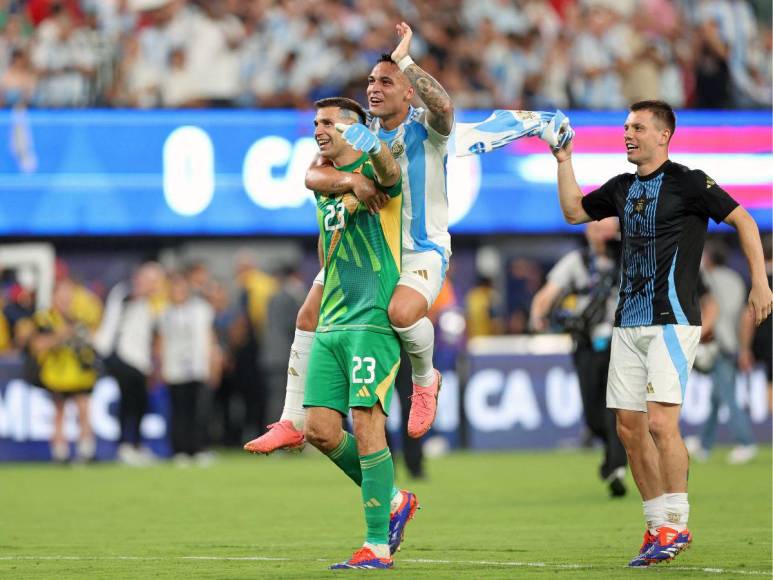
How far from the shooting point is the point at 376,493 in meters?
8.02

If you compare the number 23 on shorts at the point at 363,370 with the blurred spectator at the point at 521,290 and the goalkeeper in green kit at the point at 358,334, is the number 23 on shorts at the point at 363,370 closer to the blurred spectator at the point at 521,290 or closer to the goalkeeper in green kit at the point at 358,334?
the goalkeeper in green kit at the point at 358,334

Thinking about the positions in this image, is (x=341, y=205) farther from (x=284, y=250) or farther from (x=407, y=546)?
(x=284, y=250)

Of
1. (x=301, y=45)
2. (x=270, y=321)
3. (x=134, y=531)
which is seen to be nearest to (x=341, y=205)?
(x=134, y=531)

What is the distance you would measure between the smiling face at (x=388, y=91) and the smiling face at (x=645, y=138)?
121 centimetres

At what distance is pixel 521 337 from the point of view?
22750 millimetres

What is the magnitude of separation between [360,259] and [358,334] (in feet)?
1.32

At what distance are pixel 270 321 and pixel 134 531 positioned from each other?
960 cm

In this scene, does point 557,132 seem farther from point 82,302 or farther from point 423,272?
point 82,302

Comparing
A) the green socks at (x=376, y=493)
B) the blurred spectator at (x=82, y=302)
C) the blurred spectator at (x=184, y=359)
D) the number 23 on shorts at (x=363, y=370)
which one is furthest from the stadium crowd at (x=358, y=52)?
the green socks at (x=376, y=493)

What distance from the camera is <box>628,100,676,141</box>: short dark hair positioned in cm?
852

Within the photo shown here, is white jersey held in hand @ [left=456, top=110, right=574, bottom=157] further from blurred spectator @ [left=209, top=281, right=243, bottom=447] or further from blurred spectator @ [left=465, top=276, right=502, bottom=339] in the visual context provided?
blurred spectator @ [left=465, top=276, right=502, bottom=339]

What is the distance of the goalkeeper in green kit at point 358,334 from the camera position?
8023mm

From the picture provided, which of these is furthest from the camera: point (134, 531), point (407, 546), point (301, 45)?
point (301, 45)

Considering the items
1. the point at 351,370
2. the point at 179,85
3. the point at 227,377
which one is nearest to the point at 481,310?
the point at 227,377
